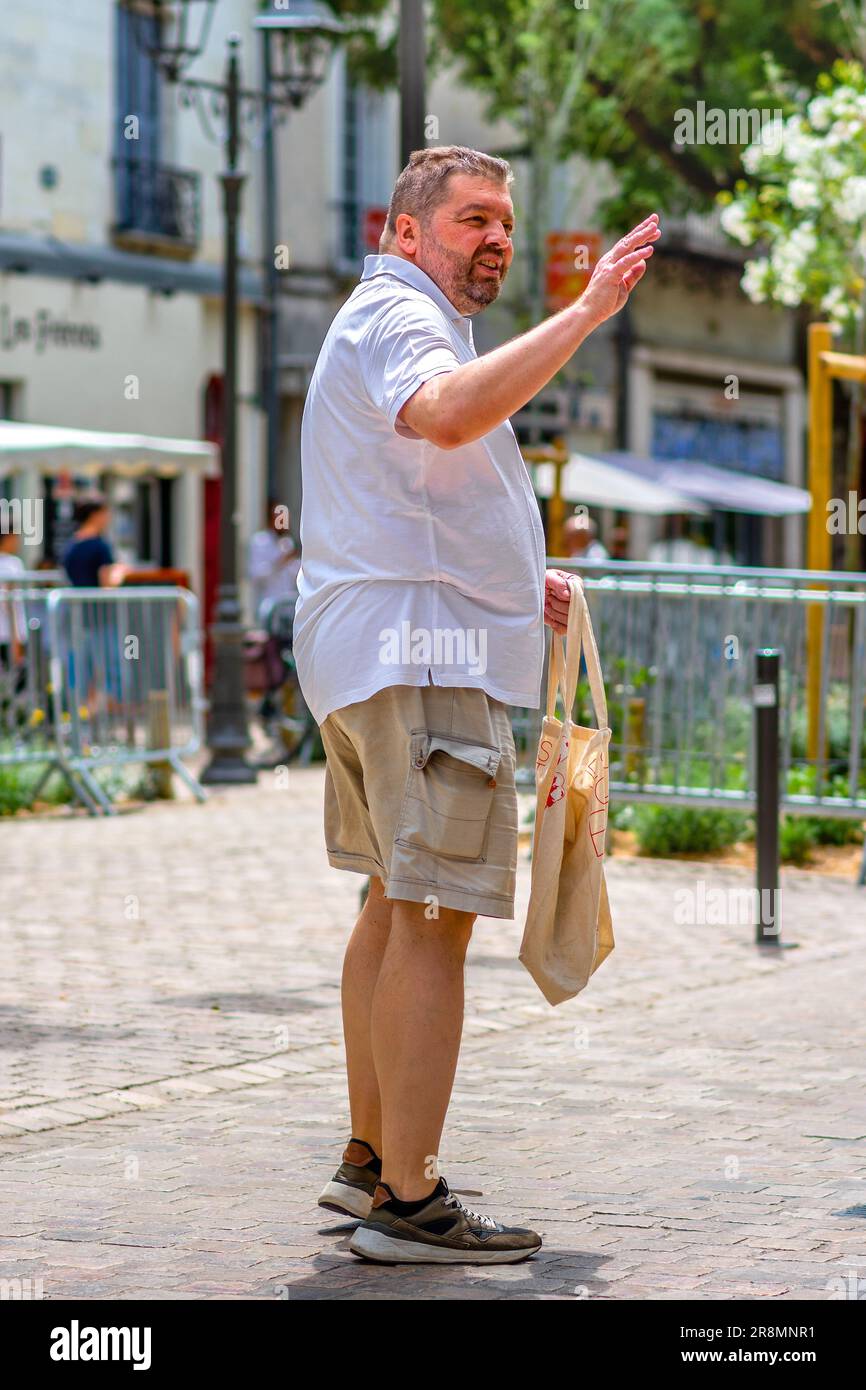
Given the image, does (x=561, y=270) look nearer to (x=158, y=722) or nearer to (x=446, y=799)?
(x=158, y=722)

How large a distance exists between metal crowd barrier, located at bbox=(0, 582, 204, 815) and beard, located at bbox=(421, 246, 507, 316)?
28.0ft

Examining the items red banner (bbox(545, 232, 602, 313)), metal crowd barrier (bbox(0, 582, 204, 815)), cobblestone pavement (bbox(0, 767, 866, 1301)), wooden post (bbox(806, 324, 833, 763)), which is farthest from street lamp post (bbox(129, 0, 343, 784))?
red banner (bbox(545, 232, 602, 313))

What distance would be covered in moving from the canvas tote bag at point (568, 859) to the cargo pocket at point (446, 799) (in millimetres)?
190

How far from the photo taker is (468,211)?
4.31 metres

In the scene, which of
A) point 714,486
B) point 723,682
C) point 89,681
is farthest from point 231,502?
point 714,486

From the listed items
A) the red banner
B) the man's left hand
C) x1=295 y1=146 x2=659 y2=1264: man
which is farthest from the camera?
the red banner

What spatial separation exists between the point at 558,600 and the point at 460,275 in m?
0.69

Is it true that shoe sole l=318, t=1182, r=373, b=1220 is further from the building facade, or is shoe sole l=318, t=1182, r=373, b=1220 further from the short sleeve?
the building facade

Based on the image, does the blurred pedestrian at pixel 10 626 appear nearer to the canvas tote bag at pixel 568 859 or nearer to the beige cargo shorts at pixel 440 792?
the canvas tote bag at pixel 568 859

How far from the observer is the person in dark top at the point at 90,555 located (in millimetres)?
15922

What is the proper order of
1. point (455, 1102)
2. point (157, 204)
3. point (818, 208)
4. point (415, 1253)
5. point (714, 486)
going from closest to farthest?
point (415, 1253) → point (455, 1102) → point (818, 208) → point (157, 204) → point (714, 486)

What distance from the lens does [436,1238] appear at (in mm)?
4242

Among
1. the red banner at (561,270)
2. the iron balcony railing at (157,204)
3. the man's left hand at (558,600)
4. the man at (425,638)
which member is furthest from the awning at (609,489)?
the man at (425,638)

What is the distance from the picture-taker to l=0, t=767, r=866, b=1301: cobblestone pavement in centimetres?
425
